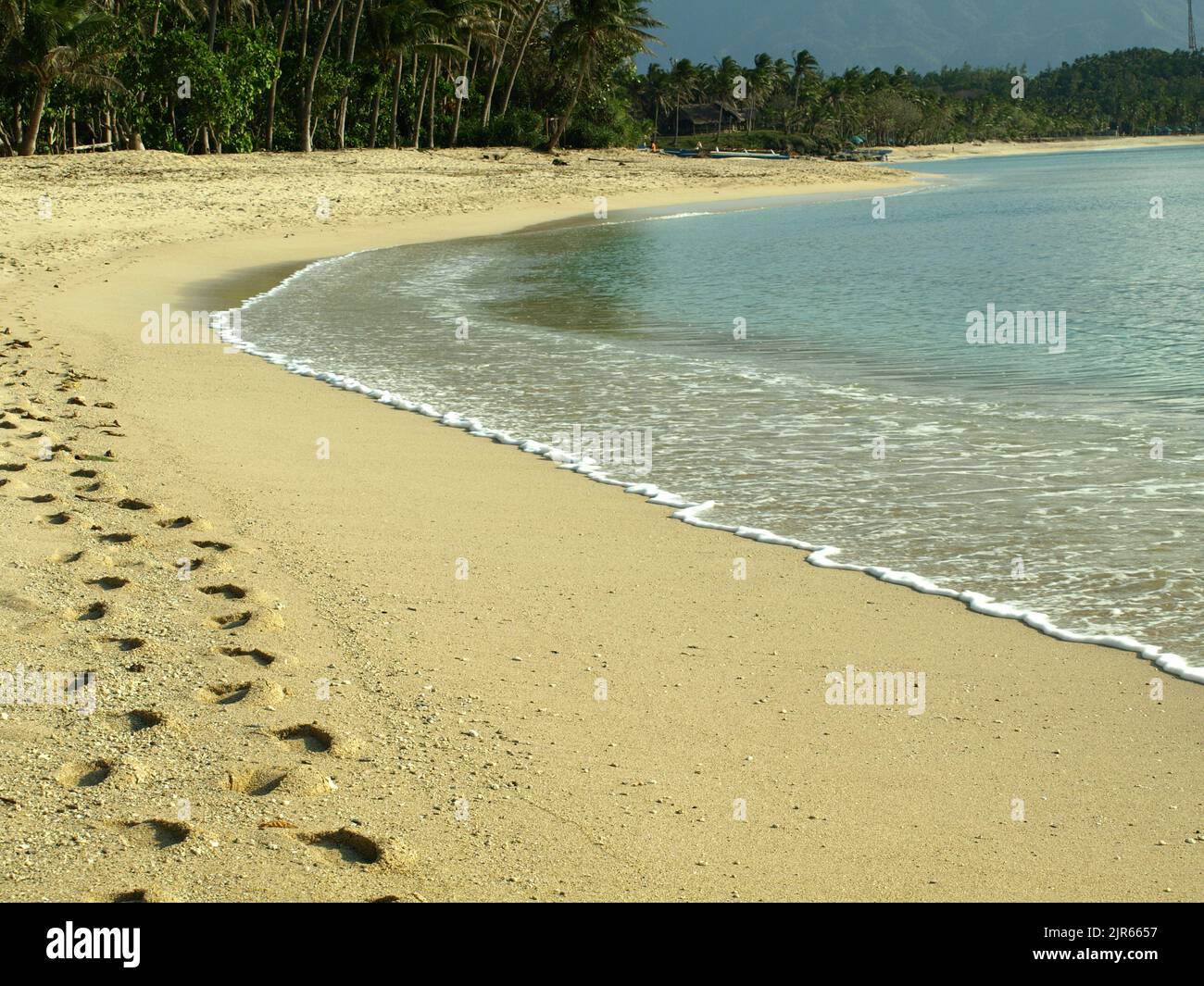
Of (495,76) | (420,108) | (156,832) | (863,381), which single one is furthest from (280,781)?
(495,76)

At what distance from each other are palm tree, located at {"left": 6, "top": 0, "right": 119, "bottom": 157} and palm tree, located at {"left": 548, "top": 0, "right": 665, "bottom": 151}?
25.2m

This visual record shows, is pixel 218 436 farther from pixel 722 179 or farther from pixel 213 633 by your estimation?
pixel 722 179

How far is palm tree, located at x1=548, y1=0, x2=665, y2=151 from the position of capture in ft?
191

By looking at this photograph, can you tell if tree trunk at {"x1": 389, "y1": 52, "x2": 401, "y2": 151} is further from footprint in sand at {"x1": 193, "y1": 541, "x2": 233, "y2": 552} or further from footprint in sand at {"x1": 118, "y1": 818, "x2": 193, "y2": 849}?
footprint in sand at {"x1": 118, "y1": 818, "x2": 193, "y2": 849}

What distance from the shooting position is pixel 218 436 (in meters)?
8.73

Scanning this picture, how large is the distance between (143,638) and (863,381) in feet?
26.8

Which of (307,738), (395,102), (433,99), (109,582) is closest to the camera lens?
(307,738)

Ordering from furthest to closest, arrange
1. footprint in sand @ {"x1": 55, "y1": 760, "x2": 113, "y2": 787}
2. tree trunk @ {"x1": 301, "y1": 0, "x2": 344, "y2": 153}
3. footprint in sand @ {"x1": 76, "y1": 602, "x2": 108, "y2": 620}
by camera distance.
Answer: tree trunk @ {"x1": 301, "y1": 0, "x2": 344, "y2": 153}, footprint in sand @ {"x1": 76, "y1": 602, "x2": 108, "y2": 620}, footprint in sand @ {"x1": 55, "y1": 760, "x2": 113, "y2": 787}

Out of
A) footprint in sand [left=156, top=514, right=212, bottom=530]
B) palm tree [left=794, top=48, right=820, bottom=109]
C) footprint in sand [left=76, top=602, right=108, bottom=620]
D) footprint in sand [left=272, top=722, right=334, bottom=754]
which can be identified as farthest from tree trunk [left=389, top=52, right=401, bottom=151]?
palm tree [left=794, top=48, right=820, bottom=109]

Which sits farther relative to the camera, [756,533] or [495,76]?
[495,76]

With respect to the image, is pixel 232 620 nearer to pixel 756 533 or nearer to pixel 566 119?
pixel 756 533

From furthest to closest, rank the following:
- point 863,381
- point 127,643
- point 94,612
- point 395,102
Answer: point 395,102
point 863,381
point 94,612
point 127,643

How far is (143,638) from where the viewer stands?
4.81m
